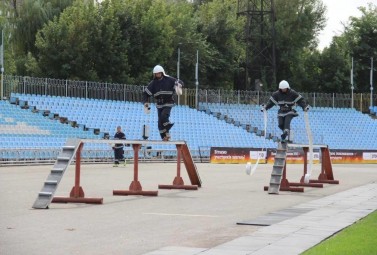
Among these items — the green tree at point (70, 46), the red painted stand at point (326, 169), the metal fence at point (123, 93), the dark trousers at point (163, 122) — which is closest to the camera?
the dark trousers at point (163, 122)

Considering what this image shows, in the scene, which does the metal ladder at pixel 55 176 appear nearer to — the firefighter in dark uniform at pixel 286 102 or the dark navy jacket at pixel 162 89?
the dark navy jacket at pixel 162 89

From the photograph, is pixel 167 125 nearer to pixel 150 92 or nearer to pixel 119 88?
pixel 150 92

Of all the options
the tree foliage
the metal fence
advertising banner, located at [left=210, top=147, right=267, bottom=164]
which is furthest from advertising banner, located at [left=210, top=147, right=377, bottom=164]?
the tree foliage

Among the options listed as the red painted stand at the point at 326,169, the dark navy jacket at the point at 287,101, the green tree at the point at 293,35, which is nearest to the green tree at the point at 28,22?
the green tree at the point at 293,35

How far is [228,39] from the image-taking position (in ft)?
261

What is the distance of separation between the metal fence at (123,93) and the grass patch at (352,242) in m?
37.8

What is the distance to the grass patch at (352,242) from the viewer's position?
10188 mm

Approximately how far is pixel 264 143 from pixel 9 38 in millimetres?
28860

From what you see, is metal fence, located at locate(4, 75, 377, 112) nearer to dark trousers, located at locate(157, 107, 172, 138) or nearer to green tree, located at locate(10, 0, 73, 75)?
green tree, located at locate(10, 0, 73, 75)

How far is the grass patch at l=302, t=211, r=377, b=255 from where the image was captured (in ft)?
33.4

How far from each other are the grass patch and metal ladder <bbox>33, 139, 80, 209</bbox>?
5772 millimetres

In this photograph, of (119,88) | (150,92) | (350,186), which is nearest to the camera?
(150,92)

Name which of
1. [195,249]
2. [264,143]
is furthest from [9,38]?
[195,249]

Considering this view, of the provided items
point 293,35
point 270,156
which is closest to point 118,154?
point 270,156
